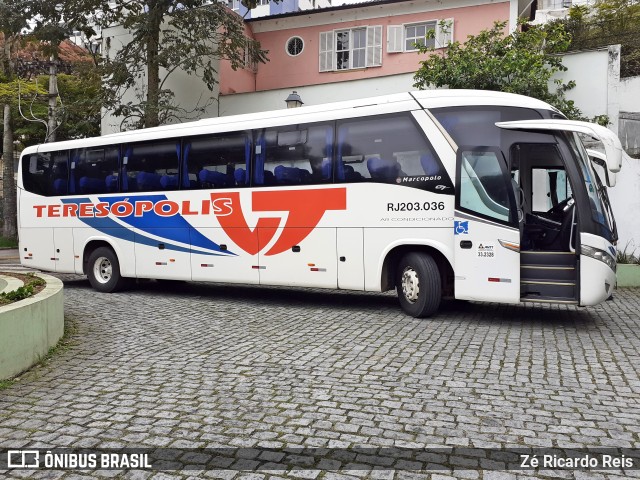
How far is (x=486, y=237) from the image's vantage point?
27.3 feet

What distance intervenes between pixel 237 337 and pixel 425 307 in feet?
9.53

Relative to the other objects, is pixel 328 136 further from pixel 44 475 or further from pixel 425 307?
pixel 44 475

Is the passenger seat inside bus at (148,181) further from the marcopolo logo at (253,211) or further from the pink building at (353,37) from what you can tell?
the pink building at (353,37)

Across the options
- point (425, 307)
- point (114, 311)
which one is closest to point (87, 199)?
point (114, 311)

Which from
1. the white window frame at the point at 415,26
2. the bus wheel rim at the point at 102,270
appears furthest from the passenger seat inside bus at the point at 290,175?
the white window frame at the point at 415,26

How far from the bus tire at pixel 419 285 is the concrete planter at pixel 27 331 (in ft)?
16.1

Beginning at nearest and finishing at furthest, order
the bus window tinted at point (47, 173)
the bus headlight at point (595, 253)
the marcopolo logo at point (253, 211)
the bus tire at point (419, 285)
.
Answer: the bus headlight at point (595, 253), the bus tire at point (419, 285), the marcopolo logo at point (253, 211), the bus window tinted at point (47, 173)

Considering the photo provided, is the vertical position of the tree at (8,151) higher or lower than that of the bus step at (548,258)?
higher

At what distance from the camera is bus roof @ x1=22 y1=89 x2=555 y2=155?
8.53m

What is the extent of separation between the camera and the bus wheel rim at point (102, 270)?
12703mm

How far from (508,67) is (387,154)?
22.4ft

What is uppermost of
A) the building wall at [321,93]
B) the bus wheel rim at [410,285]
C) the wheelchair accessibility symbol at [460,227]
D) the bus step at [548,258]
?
the building wall at [321,93]

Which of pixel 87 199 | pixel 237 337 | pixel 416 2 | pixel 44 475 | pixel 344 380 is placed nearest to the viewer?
pixel 44 475

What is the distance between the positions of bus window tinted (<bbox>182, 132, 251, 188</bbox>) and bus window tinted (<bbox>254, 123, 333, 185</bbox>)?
322mm
